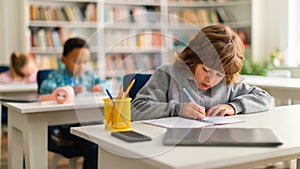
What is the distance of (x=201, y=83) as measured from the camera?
175 cm

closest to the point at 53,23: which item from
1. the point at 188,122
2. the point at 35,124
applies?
the point at 35,124

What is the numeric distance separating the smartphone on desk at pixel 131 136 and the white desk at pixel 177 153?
0.7 inches

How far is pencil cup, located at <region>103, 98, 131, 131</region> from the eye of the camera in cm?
148

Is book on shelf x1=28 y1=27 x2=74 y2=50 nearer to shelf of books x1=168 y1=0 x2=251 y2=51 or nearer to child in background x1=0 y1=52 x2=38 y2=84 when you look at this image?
child in background x1=0 y1=52 x2=38 y2=84

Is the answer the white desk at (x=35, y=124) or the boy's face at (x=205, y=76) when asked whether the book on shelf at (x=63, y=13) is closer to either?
the white desk at (x=35, y=124)

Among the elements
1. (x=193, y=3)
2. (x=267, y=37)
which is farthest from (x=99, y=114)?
(x=193, y=3)

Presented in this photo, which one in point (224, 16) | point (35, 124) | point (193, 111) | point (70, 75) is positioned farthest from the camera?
point (224, 16)

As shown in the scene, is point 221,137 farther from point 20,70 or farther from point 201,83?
point 20,70

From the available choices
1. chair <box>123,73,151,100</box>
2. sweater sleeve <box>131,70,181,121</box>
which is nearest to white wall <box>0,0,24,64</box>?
chair <box>123,73,151,100</box>

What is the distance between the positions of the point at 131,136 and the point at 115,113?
154mm

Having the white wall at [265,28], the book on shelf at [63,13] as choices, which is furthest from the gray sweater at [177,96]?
the book on shelf at [63,13]

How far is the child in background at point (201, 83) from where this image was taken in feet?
5.37

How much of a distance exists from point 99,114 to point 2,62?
4.11 meters

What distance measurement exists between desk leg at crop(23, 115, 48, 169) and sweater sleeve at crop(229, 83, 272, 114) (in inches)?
41.8
